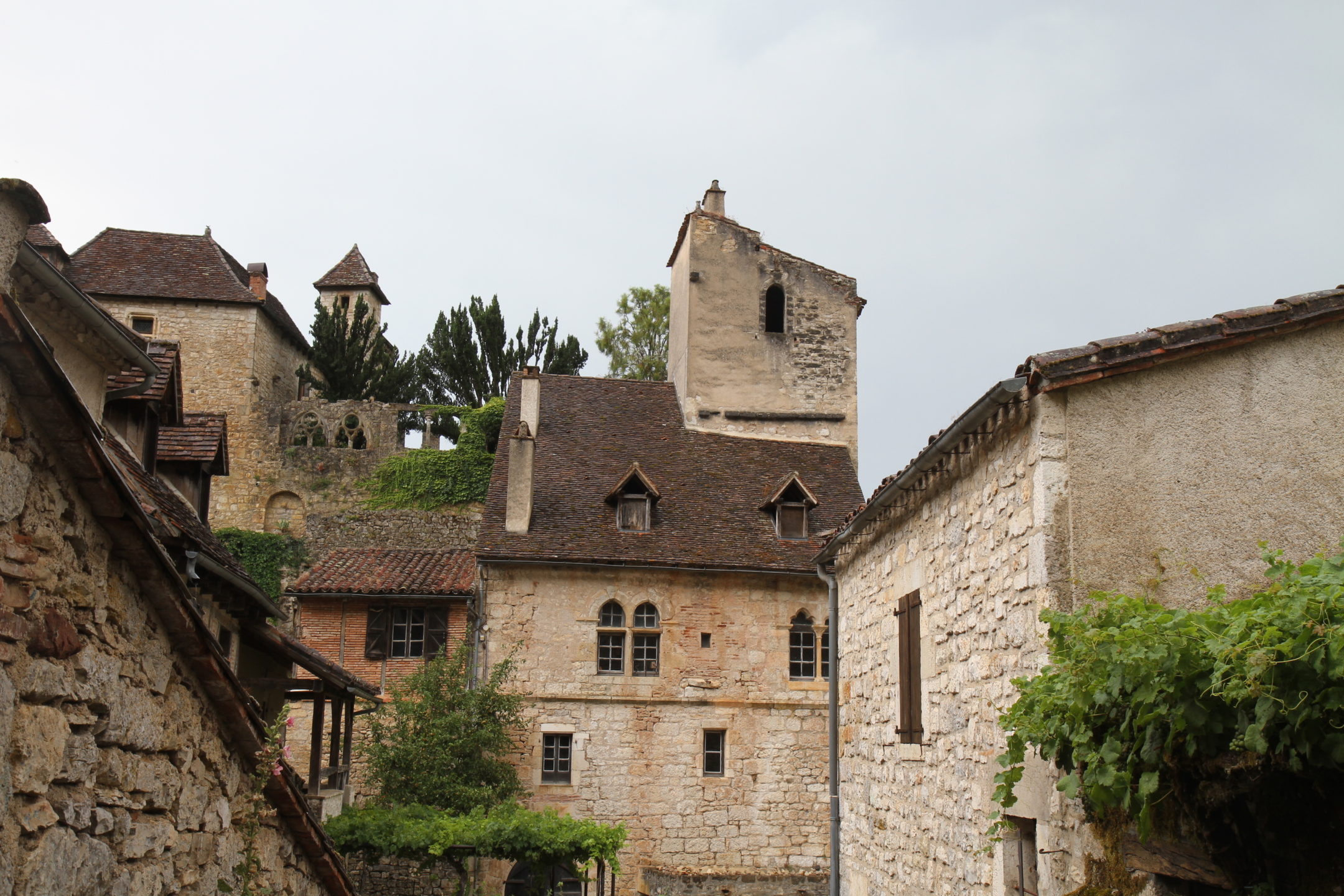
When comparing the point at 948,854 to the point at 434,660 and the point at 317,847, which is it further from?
the point at 434,660

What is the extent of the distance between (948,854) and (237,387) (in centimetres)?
3015

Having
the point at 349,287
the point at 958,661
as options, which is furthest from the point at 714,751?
the point at 349,287

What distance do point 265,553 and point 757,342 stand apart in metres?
14.4

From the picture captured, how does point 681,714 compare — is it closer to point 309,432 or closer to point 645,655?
point 645,655

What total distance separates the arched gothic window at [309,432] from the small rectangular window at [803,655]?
1814cm

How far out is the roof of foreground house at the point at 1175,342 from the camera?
6.41m

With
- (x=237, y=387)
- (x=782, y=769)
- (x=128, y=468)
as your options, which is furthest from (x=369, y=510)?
(x=128, y=468)

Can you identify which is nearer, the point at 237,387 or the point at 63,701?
the point at 63,701

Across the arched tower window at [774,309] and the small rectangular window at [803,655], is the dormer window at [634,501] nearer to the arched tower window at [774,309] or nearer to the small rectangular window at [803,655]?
the small rectangular window at [803,655]

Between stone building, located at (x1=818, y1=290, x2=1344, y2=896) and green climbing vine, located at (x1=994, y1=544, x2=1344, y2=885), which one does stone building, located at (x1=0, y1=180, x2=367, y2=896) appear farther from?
stone building, located at (x1=818, y1=290, x2=1344, y2=896)

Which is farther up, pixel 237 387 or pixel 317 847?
pixel 237 387

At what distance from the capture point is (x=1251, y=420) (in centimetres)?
662

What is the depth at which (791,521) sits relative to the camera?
2133 centimetres

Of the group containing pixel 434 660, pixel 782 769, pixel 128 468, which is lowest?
pixel 782 769
